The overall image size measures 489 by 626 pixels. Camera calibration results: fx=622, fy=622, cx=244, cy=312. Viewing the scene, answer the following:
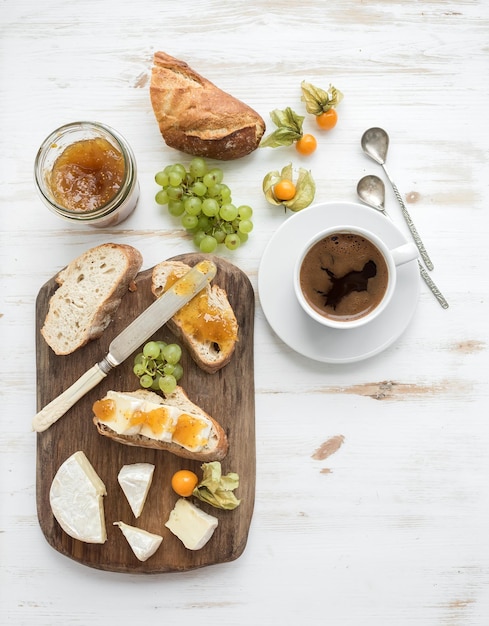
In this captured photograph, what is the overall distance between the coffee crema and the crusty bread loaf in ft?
1.34

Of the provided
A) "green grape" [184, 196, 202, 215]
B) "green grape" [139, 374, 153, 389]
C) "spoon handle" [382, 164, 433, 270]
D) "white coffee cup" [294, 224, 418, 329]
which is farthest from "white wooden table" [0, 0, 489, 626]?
"green grape" [139, 374, 153, 389]

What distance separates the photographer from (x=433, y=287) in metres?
1.90

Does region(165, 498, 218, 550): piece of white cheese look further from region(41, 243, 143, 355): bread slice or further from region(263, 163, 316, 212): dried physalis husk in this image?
region(263, 163, 316, 212): dried physalis husk

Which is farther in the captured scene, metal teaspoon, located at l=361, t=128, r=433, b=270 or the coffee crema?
metal teaspoon, located at l=361, t=128, r=433, b=270

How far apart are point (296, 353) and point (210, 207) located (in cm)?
51

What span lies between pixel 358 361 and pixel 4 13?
1544 millimetres

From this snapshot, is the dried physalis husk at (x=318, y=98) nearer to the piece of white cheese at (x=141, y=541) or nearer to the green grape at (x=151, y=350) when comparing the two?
the green grape at (x=151, y=350)

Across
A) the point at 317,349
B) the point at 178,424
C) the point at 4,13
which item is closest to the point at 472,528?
the point at 317,349

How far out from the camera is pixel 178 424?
169 centimetres

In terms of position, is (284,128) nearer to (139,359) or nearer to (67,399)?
(139,359)

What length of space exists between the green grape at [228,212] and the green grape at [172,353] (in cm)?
40

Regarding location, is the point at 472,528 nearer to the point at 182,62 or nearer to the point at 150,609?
the point at 150,609

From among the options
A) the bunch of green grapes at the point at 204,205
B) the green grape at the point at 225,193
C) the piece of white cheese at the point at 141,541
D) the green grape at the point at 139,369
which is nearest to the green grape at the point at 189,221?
the bunch of green grapes at the point at 204,205

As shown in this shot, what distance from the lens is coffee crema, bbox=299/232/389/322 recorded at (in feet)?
5.54
